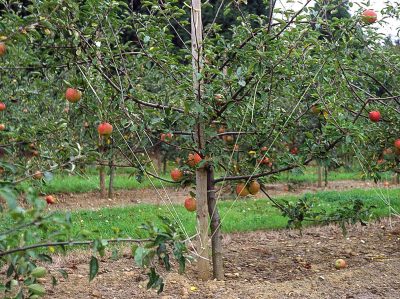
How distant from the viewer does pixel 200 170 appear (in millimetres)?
3627

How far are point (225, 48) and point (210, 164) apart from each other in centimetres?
71

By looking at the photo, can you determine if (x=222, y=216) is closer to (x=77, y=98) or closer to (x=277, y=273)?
(x=277, y=273)

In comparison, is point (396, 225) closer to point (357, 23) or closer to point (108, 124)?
point (357, 23)

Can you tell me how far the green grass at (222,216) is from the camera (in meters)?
5.94

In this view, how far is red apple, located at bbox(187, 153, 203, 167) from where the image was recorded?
357 cm

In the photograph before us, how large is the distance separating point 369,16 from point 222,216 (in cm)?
399

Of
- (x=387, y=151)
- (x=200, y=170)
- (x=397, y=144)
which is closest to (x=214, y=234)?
(x=200, y=170)

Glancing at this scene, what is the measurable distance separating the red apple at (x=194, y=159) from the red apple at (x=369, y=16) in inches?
50.1

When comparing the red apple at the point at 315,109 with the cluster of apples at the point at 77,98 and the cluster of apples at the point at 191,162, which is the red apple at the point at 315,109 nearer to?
the cluster of apples at the point at 191,162

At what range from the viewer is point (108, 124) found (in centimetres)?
338

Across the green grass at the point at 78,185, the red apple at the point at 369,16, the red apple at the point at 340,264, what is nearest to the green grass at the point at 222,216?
the red apple at the point at 340,264

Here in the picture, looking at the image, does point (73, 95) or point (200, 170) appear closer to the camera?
point (73, 95)

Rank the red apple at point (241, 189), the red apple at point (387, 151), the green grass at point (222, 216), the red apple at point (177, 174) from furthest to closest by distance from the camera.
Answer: the green grass at point (222, 216)
the red apple at point (387, 151)
the red apple at point (177, 174)
the red apple at point (241, 189)

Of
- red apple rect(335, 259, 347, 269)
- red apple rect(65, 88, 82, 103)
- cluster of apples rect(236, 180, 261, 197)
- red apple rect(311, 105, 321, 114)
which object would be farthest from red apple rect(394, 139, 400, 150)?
red apple rect(65, 88, 82, 103)
